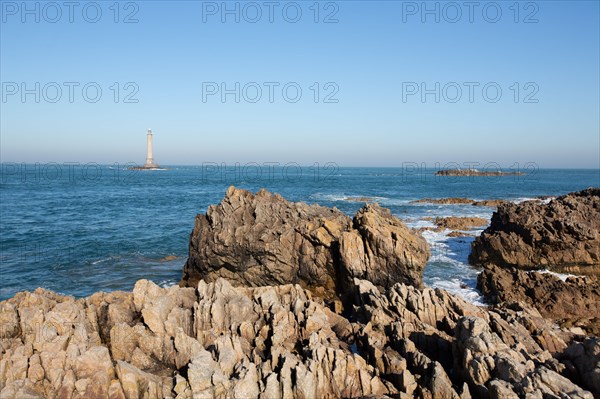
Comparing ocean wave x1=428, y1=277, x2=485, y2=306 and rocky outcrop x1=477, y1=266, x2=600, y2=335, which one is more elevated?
rocky outcrop x1=477, y1=266, x2=600, y2=335

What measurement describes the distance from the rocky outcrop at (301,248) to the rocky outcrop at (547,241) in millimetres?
7912

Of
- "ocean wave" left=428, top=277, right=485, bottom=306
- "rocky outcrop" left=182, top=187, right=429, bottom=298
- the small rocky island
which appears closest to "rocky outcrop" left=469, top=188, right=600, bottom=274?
"ocean wave" left=428, top=277, right=485, bottom=306

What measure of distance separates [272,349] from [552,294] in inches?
560

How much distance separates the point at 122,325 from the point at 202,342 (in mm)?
2022

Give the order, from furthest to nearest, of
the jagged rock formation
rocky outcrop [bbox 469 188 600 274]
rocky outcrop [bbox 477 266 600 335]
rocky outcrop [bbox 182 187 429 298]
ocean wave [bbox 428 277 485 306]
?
rocky outcrop [bbox 469 188 600 274]
ocean wave [bbox 428 277 485 306]
rocky outcrop [bbox 182 187 429 298]
rocky outcrop [bbox 477 266 600 335]
the jagged rock formation

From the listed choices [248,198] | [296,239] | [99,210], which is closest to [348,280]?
[296,239]

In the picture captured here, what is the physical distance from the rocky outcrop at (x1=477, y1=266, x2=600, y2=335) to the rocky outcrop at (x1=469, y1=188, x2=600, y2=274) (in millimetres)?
4735

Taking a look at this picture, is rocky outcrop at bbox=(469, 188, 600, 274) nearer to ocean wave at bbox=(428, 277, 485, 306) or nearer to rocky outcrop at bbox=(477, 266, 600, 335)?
ocean wave at bbox=(428, 277, 485, 306)

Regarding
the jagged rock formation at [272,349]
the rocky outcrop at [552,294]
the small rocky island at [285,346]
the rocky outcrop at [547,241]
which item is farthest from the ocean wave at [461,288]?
the jagged rock formation at [272,349]

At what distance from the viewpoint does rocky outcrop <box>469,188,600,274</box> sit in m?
23.9

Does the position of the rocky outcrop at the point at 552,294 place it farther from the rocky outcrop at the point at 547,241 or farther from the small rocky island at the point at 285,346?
the rocky outcrop at the point at 547,241

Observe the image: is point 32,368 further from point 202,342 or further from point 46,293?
point 46,293

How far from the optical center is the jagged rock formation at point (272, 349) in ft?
27.3

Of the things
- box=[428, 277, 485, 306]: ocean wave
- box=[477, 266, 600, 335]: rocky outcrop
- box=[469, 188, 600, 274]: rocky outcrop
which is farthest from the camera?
box=[469, 188, 600, 274]: rocky outcrop
